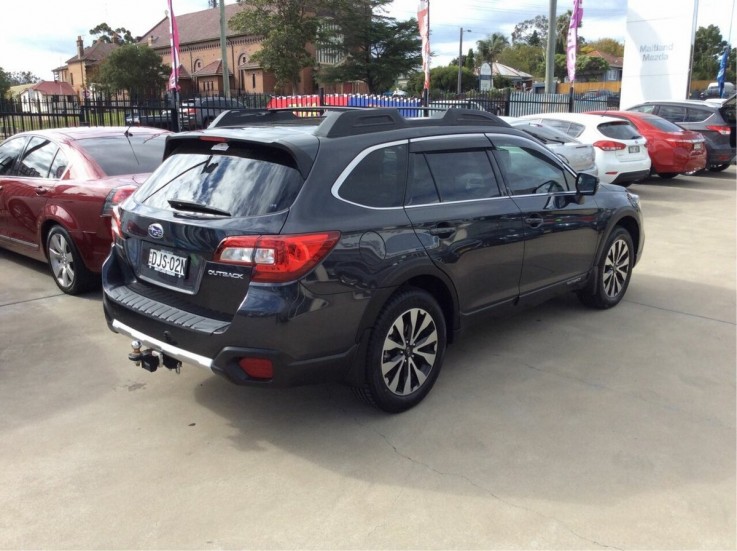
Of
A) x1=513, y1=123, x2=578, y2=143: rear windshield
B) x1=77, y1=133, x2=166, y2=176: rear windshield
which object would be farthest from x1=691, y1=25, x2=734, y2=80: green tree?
x1=77, y1=133, x2=166, y2=176: rear windshield

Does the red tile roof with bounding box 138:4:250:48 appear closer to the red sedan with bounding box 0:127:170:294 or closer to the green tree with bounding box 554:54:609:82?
the green tree with bounding box 554:54:609:82

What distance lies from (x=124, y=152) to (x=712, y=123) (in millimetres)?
14548

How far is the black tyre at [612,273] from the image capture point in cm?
566

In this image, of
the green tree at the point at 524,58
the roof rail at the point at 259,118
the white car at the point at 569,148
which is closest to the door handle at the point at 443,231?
the roof rail at the point at 259,118

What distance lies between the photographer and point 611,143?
38.5 feet

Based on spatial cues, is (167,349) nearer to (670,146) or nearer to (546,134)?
(546,134)

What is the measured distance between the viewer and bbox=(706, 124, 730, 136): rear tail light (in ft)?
51.8

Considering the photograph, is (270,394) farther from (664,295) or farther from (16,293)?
(664,295)

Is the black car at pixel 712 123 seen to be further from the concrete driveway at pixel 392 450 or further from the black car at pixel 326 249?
the black car at pixel 326 249

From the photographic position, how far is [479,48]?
106062mm

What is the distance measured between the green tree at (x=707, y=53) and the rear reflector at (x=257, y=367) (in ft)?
286

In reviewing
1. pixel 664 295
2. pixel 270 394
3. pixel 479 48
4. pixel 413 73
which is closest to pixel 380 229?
pixel 270 394

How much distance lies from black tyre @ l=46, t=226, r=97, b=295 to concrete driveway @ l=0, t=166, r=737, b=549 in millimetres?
746

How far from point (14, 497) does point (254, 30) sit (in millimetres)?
56581
